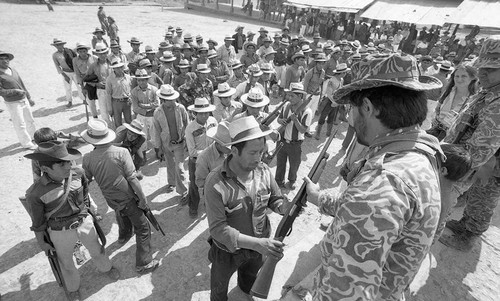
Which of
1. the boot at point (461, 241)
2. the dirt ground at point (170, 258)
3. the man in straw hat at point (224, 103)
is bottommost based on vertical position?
the dirt ground at point (170, 258)

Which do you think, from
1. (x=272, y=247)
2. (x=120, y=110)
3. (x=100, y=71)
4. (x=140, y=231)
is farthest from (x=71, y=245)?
(x=100, y=71)

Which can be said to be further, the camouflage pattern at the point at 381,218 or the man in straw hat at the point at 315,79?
the man in straw hat at the point at 315,79

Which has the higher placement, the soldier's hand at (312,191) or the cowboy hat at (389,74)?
the cowboy hat at (389,74)

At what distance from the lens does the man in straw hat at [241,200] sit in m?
2.60

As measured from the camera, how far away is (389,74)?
60.0 inches

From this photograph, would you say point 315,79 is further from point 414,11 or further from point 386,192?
point 414,11

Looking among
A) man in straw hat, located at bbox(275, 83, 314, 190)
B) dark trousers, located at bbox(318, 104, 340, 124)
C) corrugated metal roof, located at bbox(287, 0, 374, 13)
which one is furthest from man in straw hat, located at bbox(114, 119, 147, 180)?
corrugated metal roof, located at bbox(287, 0, 374, 13)

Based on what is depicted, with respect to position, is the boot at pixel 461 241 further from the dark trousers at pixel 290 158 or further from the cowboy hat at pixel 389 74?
the cowboy hat at pixel 389 74

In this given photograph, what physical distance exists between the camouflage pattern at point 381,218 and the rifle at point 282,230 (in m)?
0.90

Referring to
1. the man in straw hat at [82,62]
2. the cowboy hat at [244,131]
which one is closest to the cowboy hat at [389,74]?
the cowboy hat at [244,131]

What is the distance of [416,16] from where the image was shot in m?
17.2

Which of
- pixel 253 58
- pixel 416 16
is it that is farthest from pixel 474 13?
pixel 253 58

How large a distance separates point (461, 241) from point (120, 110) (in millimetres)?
8245

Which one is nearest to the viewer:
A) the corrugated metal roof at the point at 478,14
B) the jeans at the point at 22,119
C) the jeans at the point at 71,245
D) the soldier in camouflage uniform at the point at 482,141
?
the soldier in camouflage uniform at the point at 482,141
